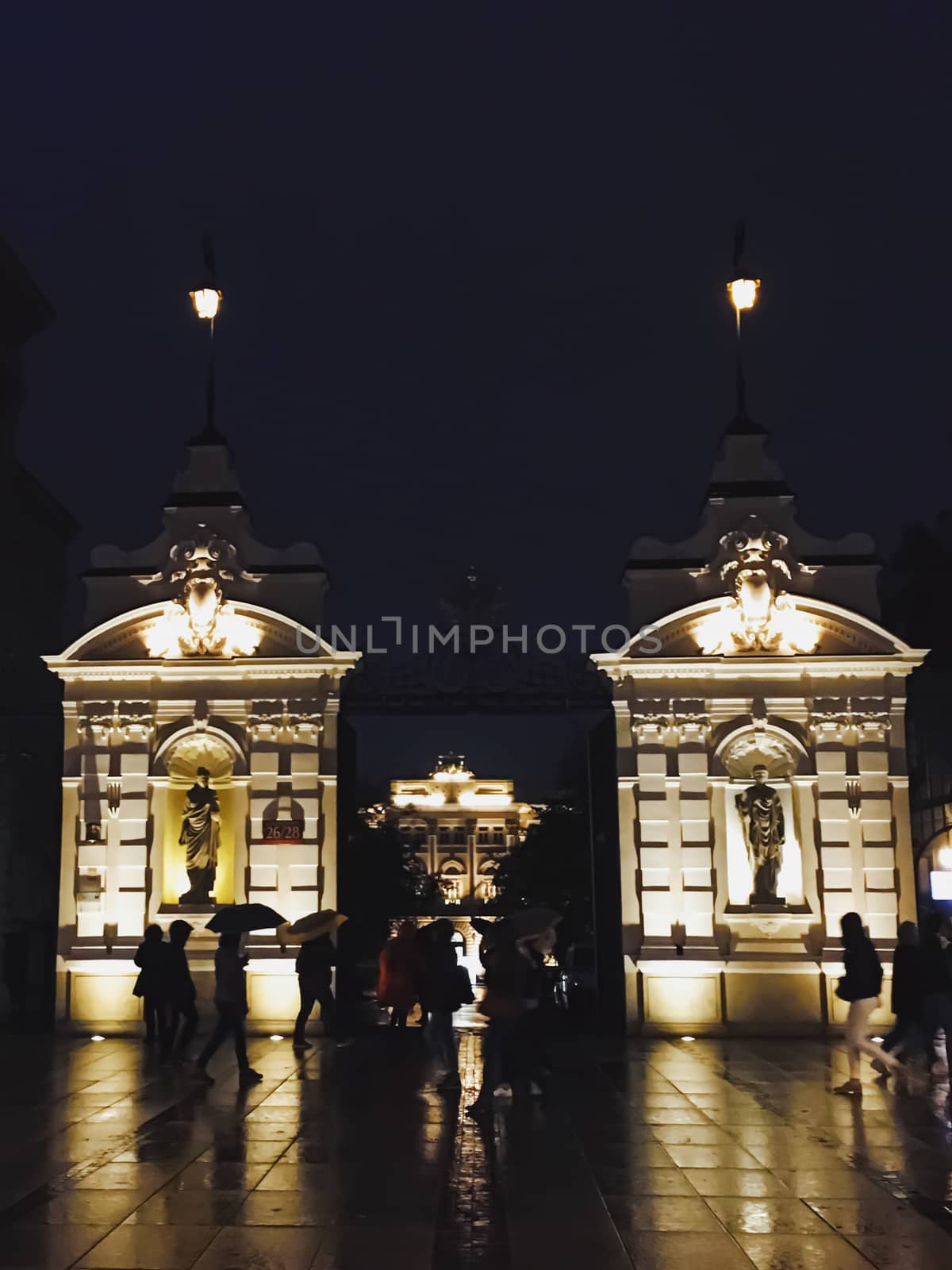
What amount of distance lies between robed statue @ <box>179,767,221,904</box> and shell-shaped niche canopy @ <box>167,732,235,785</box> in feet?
1.85

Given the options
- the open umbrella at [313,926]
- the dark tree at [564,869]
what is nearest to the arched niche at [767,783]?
the open umbrella at [313,926]

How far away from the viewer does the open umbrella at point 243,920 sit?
795 inches

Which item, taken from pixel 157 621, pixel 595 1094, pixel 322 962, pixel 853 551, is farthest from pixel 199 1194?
pixel 853 551

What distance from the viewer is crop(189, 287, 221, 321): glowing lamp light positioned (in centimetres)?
2812

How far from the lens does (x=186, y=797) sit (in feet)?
88.3

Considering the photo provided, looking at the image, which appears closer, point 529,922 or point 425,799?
point 529,922

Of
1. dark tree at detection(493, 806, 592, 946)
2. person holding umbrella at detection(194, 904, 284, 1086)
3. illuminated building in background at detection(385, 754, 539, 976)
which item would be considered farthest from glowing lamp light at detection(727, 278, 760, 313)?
illuminated building in background at detection(385, 754, 539, 976)

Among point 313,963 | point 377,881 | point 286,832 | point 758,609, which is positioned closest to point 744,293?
point 758,609

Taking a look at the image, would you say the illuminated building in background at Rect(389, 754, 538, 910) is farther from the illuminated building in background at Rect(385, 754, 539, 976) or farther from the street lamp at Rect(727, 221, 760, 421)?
the street lamp at Rect(727, 221, 760, 421)

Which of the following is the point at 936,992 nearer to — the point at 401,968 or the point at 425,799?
the point at 401,968

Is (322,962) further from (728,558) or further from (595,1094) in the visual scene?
(728,558)

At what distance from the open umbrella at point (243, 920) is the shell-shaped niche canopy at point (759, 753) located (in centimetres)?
909

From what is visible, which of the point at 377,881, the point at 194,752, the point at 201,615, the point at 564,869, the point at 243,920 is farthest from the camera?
the point at 377,881

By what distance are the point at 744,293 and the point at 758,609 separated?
6283mm
